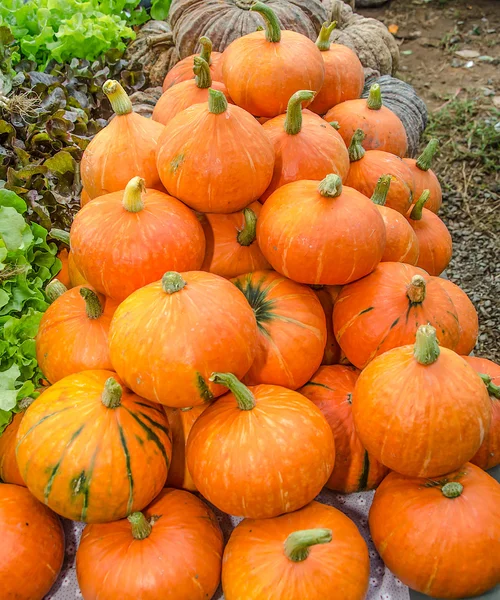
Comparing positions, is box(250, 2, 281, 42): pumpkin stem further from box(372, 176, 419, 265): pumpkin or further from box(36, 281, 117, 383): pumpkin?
box(36, 281, 117, 383): pumpkin

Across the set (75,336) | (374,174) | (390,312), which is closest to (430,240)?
(374,174)

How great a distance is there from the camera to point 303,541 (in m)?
1.39

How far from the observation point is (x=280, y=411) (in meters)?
1.61

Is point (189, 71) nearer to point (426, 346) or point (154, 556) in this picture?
point (426, 346)

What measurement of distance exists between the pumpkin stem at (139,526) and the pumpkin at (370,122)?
1.70 meters

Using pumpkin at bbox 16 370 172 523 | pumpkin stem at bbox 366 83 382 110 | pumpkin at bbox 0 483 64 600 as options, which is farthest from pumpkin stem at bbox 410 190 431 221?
pumpkin at bbox 0 483 64 600

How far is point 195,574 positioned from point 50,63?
3.12m

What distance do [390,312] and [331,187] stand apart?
1.38ft

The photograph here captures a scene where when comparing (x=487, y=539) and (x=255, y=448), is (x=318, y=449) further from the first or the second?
(x=487, y=539)

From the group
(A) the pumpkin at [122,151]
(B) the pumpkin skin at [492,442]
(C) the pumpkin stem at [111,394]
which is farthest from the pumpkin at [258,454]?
(A) the pumpkin at [122,151]

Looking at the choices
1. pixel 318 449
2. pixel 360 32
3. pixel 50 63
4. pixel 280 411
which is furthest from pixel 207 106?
pixel 360 32

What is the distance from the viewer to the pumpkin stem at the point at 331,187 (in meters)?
1.74

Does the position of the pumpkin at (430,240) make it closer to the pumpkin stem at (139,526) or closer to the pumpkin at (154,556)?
the pumpkin at (154,556)

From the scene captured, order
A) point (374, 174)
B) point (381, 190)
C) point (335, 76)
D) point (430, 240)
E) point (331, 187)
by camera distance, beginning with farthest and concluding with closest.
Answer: point (335, 76) → point (430, 240) → point (374, 174) → point (381, 190) → point (331, 187)
